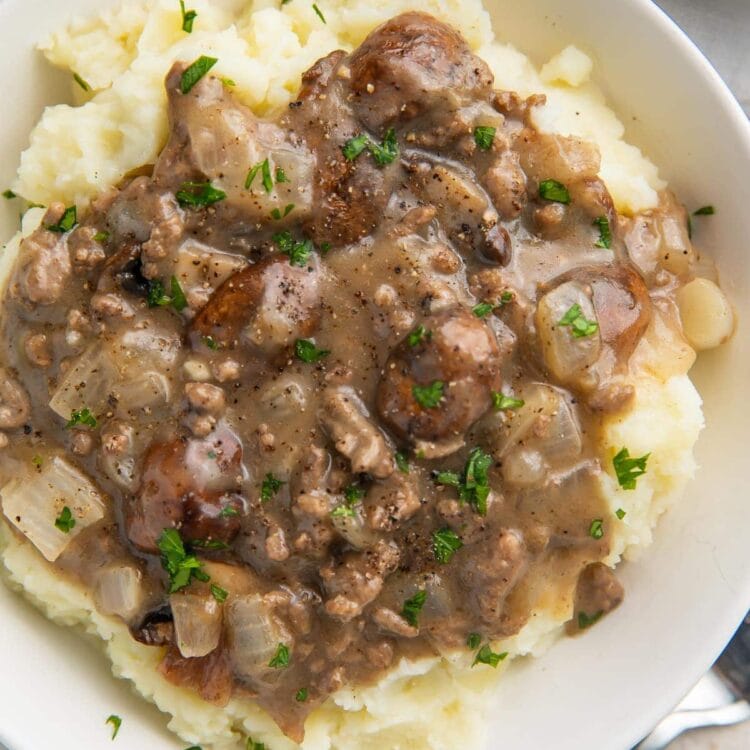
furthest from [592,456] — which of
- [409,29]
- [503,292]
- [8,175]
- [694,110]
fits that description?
[8,175]

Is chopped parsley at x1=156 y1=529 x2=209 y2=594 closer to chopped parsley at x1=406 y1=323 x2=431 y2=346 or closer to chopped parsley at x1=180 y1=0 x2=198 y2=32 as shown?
chopped parsley at x1=406 y1=323 x2=431 y2=346

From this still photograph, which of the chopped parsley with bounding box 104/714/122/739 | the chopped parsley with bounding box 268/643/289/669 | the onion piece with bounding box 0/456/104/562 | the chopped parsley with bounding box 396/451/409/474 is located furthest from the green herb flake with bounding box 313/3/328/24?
the chopped parsley with bounding box 104/714/122/739

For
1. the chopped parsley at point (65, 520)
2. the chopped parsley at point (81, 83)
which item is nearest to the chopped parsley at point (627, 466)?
the chopped parsley at point (65, 520)

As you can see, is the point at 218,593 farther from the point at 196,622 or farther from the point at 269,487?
the point at 269,487

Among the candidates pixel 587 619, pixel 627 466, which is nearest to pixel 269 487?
pixel 627 466

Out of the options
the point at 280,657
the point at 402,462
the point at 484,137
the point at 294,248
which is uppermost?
the point at 484,137
